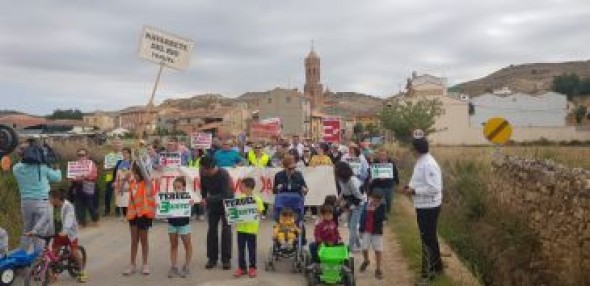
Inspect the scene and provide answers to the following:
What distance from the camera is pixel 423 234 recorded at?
10.2 metres

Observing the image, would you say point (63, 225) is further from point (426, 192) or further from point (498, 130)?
point (498, 130)

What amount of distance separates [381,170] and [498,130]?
2819 millimetres

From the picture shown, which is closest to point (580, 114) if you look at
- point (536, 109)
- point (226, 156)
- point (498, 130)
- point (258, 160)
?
point (536, 109)

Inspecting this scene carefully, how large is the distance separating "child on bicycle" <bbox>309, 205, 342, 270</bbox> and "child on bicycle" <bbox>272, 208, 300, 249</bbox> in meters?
0.83

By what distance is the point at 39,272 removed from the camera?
10086 mm

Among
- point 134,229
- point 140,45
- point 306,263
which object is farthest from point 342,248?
point 140,45

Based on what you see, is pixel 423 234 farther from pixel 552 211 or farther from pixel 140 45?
pixel 140 45

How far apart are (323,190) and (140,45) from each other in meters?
6.87

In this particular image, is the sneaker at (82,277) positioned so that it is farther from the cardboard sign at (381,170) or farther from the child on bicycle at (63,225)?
the cardboard sign at (381,170)

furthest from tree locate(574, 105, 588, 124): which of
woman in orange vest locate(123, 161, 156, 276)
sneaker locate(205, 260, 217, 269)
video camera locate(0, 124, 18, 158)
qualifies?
video camera locate(0, 124, 18, 158)

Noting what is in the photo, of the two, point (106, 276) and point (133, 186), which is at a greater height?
point (133, 186)

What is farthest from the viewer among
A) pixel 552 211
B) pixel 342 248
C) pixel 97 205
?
pixel 97 205

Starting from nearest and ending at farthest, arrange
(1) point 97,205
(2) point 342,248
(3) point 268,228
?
(2) point 342,248
(3) point 268,228
(1) point 97,205

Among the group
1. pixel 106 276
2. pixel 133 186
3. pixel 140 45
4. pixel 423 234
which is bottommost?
pixel 106 276
